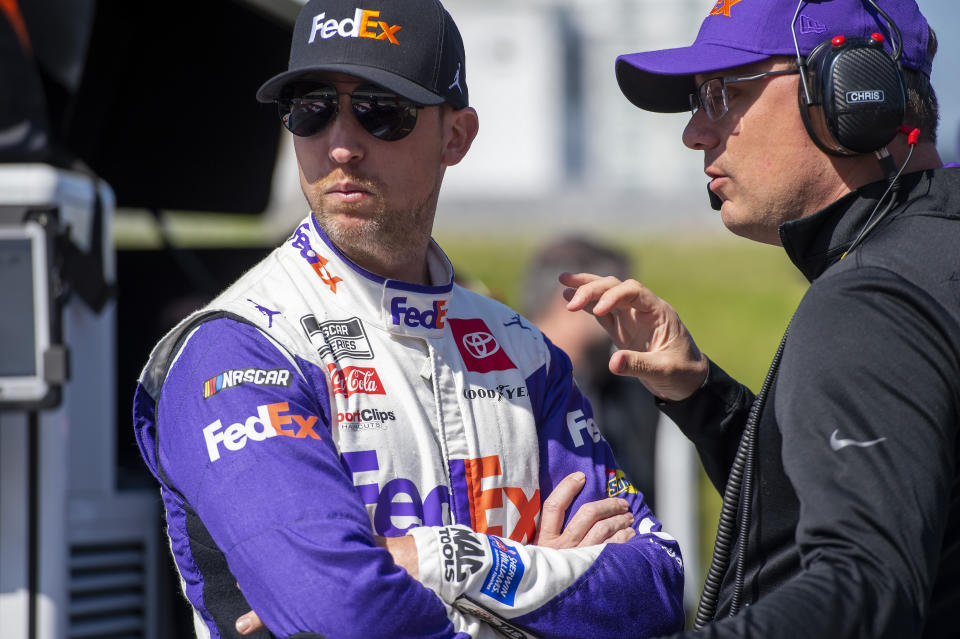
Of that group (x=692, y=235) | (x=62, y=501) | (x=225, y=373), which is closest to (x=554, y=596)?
(x=225, y=373)

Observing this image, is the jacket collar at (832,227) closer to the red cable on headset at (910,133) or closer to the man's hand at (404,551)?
the red cable on headset at (910,133)

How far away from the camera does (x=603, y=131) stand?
65188 millimetres

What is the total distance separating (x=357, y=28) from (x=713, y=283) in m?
17.2

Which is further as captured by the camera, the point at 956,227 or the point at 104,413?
the point at 104,413

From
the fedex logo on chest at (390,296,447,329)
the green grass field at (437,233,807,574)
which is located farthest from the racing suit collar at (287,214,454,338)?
the green grass field at (437,233,807,574)

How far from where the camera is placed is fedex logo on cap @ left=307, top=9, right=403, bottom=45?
2.15 meters

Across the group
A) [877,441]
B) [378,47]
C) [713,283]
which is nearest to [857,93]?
[877,441]

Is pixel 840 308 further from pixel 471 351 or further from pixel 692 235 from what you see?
pixel 692 235

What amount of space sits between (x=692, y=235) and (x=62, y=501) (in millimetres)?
24056

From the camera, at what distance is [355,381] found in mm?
2068

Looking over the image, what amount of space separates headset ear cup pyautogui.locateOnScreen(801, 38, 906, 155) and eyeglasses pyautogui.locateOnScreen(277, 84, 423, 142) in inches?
30.9

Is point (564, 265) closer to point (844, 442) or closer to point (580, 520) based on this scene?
point (580, 520)

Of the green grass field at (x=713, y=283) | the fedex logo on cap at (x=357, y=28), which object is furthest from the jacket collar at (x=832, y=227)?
the green grass field at (x=713, y=283)

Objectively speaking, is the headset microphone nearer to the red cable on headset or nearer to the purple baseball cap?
the purple baseball cap
